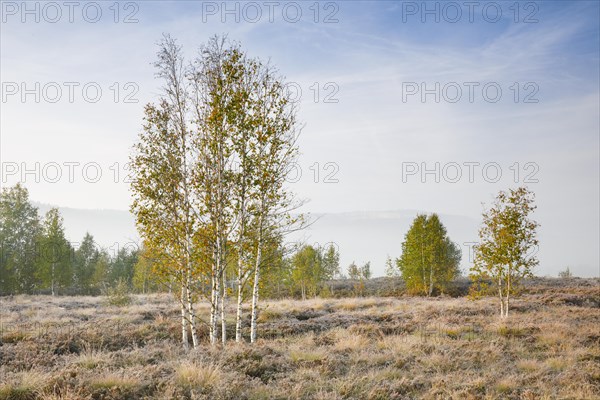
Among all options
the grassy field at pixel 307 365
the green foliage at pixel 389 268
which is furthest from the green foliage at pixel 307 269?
the grassy field at pixel 307 365

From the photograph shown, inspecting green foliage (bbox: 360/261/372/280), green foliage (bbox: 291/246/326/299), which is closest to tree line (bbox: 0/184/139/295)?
green foliage (bbox: 291/246/326/299)

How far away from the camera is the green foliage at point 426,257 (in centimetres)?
4700

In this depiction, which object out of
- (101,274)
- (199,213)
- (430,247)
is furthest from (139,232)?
(101,274)

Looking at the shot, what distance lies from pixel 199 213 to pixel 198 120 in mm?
3276

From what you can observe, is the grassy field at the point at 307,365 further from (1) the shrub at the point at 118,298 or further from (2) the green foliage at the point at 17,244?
(2) the green foliage at the point at 17,244

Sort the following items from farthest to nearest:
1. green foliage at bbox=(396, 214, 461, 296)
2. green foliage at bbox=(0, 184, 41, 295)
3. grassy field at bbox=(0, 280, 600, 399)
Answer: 1. green foliage at bbox=(396, 214, 461, 296)
2. green foliage at bbox=(0, 184, 41, 295)
3. grassy field at bbox=(0, 280, 600, 399)

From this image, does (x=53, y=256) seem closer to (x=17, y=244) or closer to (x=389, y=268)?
(x=17, y=244)

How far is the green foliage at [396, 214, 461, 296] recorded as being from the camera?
47.0m

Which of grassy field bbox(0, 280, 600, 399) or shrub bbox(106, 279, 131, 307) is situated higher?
grassy field bbox(0, 280, 600, 399)

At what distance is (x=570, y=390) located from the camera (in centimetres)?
866

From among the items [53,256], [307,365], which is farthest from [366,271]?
[307,365]

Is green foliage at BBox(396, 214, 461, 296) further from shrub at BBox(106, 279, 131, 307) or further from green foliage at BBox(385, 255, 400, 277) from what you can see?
shrub at BBox(106, 279, 131, 307)

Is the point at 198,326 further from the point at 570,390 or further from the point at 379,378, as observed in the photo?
the point at 570,390

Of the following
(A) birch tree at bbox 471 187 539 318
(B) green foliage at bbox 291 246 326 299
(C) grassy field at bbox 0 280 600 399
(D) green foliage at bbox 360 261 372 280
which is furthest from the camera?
(D) green foliage at bbox 360 261 372 280
